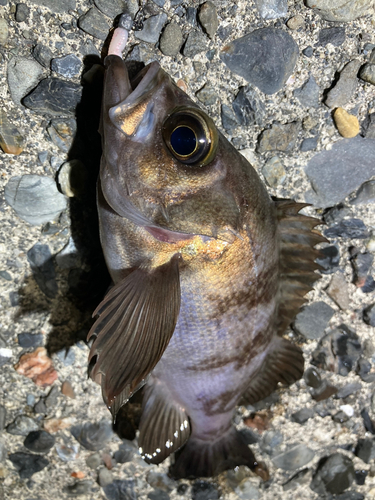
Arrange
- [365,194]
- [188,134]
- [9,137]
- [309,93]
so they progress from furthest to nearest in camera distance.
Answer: [365,194] → [309,93] → [9,137] → [188,134]

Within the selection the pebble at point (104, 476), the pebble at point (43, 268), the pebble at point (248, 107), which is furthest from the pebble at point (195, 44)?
the pebble at point (104, 476)

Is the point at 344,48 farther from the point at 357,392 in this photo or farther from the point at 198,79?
the point at 357,392

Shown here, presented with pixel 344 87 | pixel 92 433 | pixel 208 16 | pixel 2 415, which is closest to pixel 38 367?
pixel 2 415

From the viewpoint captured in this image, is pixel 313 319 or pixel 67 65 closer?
pixel 67 65

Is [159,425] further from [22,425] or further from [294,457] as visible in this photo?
[294,457]

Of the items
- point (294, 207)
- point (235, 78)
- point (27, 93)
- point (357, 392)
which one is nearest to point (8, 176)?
point (27, 93)

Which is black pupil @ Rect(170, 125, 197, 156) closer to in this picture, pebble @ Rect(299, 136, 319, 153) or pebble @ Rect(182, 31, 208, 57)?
pebble @ Rect(182, 31, 208, 57)
